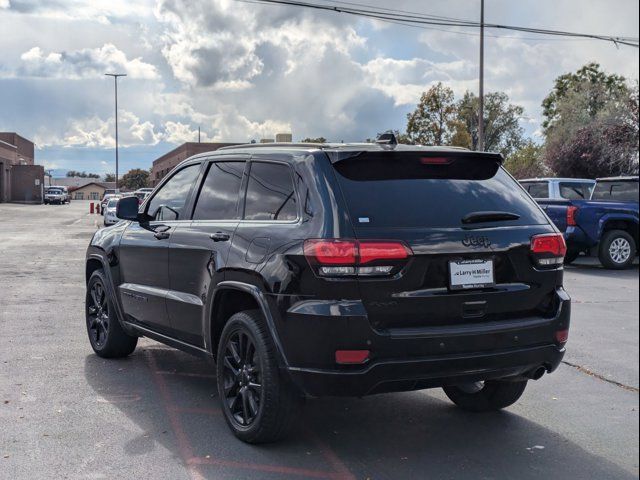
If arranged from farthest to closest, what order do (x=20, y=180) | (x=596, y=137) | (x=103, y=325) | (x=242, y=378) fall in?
(x=20, y=180)
(x=596, y=137)
(x=103, y=325)
(x=242, y=378)

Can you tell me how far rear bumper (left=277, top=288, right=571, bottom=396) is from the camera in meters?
3.90

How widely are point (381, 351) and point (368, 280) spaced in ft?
1.28

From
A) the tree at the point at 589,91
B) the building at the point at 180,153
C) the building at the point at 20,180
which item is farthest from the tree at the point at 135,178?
the tree at the point at 589,91

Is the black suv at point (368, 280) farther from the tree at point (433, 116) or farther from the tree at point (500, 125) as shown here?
the tree at point (500, 125)

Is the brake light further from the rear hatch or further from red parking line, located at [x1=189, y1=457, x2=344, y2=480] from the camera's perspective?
red parking line, located at [x1=189, y1=457, x2=344, y2=480]

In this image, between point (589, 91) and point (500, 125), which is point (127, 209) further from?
point (500, 125)

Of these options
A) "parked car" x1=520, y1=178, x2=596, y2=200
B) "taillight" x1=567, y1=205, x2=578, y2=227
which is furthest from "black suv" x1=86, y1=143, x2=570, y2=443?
"parked car" x1=520, y1=178, x2=596, y2=200

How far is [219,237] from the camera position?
4895 mm

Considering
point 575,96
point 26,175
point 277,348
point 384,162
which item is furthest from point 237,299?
point 26,175

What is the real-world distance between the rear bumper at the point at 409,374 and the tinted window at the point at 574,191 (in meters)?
13.7

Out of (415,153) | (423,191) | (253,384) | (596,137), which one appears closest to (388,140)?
(415,153)

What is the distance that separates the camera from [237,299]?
4766 mm

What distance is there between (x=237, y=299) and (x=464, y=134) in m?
42.0

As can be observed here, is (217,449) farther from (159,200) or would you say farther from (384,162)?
(159,200)
